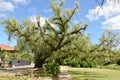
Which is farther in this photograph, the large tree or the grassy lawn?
the large tree

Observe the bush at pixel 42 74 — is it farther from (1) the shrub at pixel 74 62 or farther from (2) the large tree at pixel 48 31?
(1) the shrub at pixel 74 62

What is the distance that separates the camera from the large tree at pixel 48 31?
27781 mm

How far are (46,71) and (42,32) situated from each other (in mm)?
7805

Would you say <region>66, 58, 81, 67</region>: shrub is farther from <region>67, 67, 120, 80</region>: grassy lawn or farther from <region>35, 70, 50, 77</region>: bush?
<region>35, 70, 50, 77</region>: bush

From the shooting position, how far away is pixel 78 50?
30.2 meters

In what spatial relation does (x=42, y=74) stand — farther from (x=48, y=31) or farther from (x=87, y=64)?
(x=87, y=64)

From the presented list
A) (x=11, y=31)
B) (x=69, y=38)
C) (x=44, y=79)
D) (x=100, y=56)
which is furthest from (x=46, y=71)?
(x=100, y=56)

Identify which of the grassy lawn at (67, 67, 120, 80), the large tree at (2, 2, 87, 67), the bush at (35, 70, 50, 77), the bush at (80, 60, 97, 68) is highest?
the large tree at (2, 2, 87, 67)

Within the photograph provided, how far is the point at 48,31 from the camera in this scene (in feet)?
97.1

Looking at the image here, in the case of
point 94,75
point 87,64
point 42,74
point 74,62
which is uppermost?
point 74,62

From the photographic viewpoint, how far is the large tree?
27781mm

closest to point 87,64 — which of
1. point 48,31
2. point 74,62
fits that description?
point 74,62

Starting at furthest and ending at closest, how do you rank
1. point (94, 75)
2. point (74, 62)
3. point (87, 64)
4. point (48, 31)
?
point (74, 62)
point (87, 64)
point (48, 31)
point (94, 75)

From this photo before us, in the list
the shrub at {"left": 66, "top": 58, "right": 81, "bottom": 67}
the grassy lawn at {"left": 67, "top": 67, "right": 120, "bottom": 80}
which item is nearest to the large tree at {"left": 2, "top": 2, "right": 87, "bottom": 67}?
the grassy lawn at {"left": 67, "top": 67, "right": 120, "bottom": 80}
